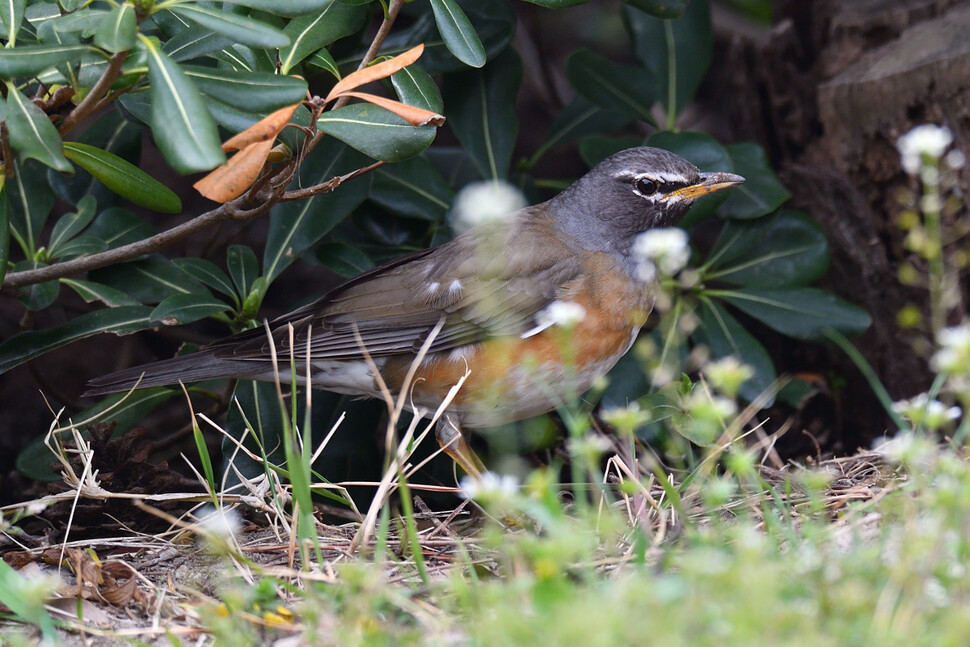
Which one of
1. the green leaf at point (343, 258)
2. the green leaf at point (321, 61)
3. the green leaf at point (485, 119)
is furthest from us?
the green leaf at point (485, 119)

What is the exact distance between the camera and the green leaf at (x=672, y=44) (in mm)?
4684

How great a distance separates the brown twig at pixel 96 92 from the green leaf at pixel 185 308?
0.81 meters

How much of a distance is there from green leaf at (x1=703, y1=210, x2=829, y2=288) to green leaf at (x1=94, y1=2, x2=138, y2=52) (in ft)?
9.27

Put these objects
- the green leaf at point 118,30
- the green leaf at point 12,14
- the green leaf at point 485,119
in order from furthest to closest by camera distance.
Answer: the green leaf at point 485,119
the green leaf at point 12,14
the green leaf at point 118,30

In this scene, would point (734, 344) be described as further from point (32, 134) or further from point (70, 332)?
point (32, 134)

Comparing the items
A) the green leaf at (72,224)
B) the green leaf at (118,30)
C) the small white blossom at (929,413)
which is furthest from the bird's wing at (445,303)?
the small white blossom at (929,413)

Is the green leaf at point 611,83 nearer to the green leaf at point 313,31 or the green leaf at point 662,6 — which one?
the green leaf at point 662,6

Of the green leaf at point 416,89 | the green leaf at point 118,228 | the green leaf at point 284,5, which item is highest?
the green leaf at point 284,5

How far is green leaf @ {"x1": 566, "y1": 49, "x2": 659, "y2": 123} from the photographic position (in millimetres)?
4609

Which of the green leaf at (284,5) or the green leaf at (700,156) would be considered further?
the green leaf at (700,156)

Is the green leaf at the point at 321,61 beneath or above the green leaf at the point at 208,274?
above

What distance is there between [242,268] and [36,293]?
797mm

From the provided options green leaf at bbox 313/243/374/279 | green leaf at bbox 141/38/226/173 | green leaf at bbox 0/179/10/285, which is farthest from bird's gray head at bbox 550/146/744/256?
green leaf at bbox 0/179/10/285

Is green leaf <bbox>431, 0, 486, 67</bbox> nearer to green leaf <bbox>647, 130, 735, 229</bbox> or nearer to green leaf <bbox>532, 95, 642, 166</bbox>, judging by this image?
green leaf <bbox>647, 130, 735, 229</bbox>
